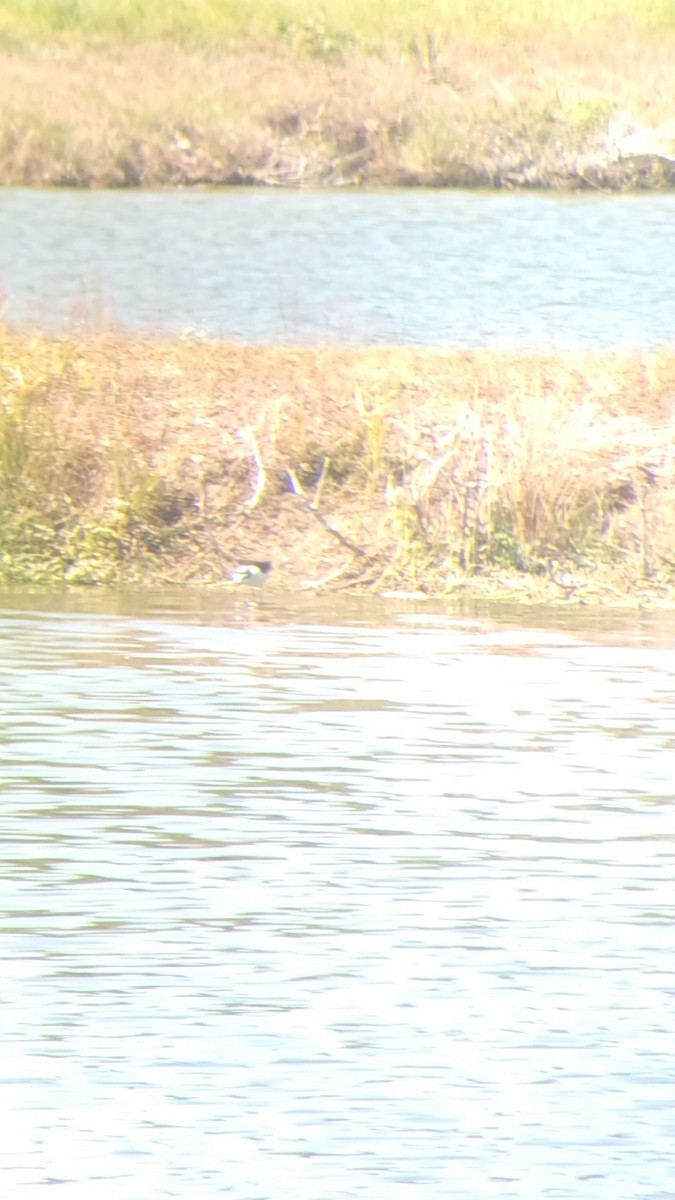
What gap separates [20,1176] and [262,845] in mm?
2558

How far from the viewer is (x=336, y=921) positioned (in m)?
7.43

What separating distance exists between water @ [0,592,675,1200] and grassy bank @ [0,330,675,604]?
2.07 m

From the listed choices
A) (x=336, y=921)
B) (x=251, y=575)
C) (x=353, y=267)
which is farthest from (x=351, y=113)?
(x=336, y=921)

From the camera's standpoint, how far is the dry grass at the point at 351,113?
35.3 meters

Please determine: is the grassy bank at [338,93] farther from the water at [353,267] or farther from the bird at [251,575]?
the bird at [251,575]

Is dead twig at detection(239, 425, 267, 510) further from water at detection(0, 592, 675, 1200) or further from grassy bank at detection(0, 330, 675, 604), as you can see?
water at detection(0, 592, 675, 1200)

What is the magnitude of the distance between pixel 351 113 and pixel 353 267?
15.4 meters

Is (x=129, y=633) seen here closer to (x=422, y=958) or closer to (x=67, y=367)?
(x=67, y=367)

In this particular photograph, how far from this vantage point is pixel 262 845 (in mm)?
8172

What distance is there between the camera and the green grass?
43688 mm

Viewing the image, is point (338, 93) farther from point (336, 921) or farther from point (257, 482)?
point (336, 921)

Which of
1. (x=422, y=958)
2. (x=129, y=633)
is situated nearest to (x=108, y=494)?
(x=129, y=633)

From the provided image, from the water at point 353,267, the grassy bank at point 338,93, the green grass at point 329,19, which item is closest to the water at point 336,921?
the water at point 353,267

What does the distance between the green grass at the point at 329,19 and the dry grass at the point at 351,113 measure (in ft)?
1.99
